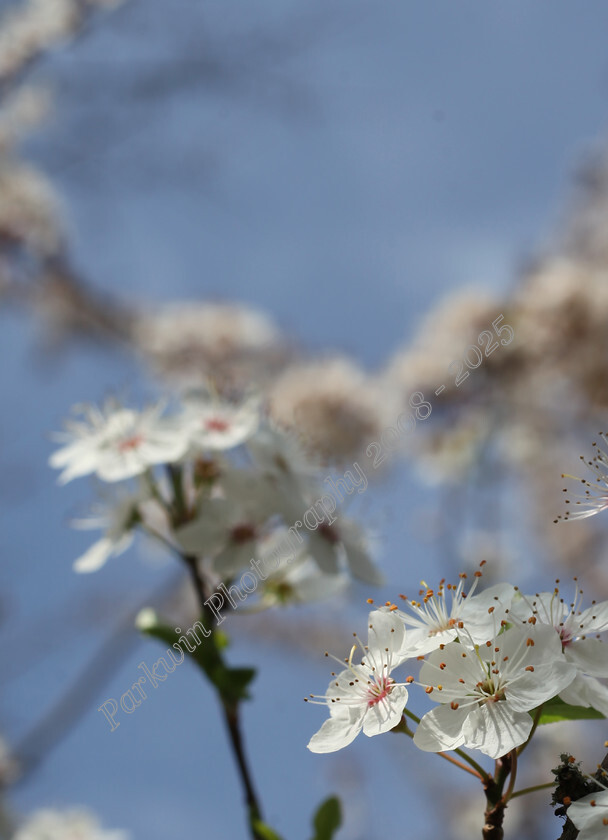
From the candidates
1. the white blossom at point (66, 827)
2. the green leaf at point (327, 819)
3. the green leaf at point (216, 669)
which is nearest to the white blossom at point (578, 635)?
the green leaf at point (327, 819)

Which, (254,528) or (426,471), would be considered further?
(426,471)

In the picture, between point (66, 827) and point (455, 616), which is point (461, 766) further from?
point (66, 827)

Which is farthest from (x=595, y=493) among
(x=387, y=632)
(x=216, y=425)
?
(x=216, y=425)

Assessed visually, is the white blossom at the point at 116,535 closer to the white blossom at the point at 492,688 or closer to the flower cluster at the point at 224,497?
the flower cluster at the point at 224,497

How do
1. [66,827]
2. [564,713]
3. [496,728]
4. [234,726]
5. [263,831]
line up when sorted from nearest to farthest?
1. [496,728]
2. [564,713]
3. [263,831]
4. [234,726]
5. [66,827]

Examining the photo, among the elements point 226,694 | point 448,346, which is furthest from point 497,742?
point 448,346

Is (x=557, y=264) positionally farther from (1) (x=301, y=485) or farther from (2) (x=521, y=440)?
(1) (x=301, y=485)
